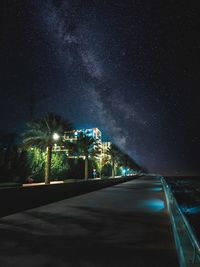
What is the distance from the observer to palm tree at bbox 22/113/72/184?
3575 cm

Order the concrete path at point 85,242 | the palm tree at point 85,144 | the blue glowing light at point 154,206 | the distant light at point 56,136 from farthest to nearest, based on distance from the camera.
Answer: the palm tree at point 85,144 → the distant light at point 56,136 → the blue glowing light at point 154,206 → the concrete path at point 85,242

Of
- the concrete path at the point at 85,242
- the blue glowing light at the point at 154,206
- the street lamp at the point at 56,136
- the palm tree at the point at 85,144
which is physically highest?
the palm tree at the point at 85,144

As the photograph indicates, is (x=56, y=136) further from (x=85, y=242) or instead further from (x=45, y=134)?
(x=85, y=242)

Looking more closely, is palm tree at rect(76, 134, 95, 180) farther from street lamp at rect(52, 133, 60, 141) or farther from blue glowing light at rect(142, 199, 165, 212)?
blue glowing light at rect(142, 199, 165, 212)

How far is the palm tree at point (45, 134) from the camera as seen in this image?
1407 inches

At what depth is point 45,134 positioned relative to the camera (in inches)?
1417

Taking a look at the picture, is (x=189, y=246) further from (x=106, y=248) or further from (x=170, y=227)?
(x=170, y=227)

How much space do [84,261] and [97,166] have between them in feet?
246

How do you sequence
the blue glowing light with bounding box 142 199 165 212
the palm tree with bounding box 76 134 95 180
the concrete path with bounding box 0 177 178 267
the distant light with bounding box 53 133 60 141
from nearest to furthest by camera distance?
the concrete path with bounding box 0 177 178 267 < the blue glowing light with bounding box 142 199 165 212 < the distant light with bounding box 53 133 60 141 < the palm tree with bounding box 76 134 95 180

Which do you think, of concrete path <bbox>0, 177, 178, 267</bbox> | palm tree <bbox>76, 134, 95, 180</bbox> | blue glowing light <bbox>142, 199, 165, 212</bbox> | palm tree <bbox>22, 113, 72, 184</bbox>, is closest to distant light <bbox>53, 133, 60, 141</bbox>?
palm tree <bbox>22, 113, 72, 184</bbox>

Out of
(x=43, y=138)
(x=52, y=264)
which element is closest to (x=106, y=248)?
(x=52, y=264)


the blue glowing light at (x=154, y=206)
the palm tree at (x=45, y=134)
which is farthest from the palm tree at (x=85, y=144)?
the blue glowing light at (x=154, y=206)

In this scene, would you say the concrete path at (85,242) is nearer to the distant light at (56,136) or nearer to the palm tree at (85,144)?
the distant light at (56,136)

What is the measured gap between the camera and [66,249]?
5.29 m
